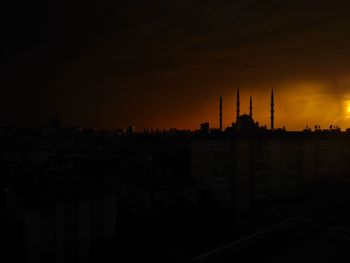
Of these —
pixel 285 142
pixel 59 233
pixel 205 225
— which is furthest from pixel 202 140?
pixel 59 233

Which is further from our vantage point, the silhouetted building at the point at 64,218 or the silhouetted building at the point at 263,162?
the silhouetted building at the point at 263,162

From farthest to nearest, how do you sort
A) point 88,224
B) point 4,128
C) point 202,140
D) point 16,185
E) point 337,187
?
point 4,128
point 337,187
point 202,140
point 16,185
point 88,224

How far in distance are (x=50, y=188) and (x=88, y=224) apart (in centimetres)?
346

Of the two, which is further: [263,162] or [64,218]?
[263,162]

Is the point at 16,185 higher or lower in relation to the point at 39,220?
higher

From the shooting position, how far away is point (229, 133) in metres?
39.7

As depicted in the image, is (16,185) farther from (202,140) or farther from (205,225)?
(202,140)

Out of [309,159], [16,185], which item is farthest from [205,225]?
[309,159]

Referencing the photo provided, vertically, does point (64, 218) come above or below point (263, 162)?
below

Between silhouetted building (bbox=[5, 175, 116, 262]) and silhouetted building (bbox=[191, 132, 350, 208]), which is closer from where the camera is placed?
silhouetted building (bbox=[5, 175, 116, 262])

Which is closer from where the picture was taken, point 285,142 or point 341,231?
point 341,231

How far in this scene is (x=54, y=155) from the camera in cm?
6275

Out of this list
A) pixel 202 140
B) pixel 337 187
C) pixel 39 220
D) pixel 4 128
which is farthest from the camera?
pixel 4 128

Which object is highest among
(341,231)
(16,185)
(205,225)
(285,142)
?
(285,142)
